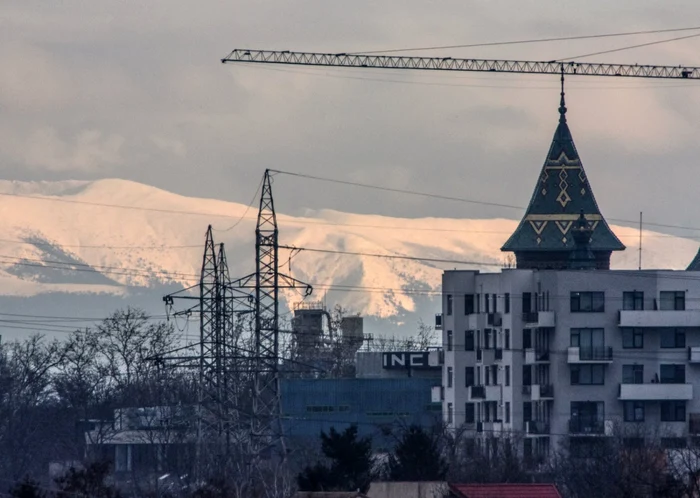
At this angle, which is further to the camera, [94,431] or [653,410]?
[94,431]

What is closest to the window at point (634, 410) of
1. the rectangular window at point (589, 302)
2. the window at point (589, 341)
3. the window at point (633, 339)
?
the window at point (633, 339)

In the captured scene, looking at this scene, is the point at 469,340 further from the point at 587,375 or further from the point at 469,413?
the point at 587,375

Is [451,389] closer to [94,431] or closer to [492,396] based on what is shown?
[492,396]

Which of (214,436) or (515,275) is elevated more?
(515,275)

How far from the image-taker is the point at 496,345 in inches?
6831

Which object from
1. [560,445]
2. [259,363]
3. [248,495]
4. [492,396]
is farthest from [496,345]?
[248,495]

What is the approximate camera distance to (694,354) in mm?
166500

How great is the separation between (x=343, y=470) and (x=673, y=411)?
55.7 m

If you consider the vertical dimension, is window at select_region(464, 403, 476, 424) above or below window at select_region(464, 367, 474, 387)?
below

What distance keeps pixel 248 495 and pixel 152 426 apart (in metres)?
73.3

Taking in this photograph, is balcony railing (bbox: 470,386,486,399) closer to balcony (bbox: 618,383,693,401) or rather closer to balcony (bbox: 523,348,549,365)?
balcony (bbox: 523,348,549,365)

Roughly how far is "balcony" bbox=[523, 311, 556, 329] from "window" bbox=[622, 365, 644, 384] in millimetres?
5388

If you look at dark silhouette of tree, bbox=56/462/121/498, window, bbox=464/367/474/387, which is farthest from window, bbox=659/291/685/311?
dark silhouette of tree, bbox=56/462/121/498

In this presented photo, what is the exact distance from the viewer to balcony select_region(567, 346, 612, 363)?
165m
